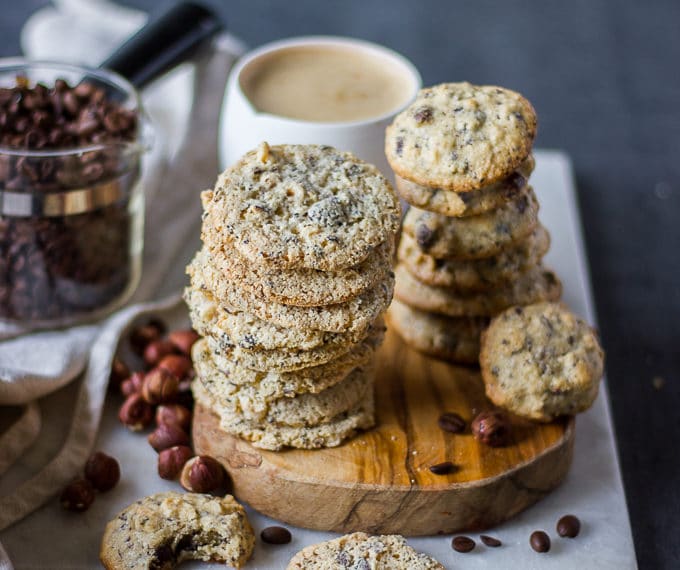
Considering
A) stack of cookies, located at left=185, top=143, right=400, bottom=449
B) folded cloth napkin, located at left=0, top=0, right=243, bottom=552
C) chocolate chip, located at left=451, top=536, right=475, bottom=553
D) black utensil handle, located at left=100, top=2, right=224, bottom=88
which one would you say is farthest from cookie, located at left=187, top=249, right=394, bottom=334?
black utensil handle, located at left=100, top=2, right=224, bottom=88

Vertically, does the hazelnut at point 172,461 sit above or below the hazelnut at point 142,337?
above

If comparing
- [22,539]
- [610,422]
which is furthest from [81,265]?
[610,422]

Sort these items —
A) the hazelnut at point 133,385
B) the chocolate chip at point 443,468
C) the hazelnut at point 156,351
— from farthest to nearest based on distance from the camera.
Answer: the hazelnut at point 156,351 → the hazelnut at point 133,385 → the chocolate chip at point 443,468

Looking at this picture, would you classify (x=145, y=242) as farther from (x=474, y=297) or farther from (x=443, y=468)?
(x=443, y=468)

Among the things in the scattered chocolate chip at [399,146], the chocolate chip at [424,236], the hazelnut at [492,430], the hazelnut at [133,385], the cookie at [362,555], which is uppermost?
the scattered chocolate chip at [399,146]

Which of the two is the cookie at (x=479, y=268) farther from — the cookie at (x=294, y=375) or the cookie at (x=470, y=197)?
the cookie at (x=294, y=375)

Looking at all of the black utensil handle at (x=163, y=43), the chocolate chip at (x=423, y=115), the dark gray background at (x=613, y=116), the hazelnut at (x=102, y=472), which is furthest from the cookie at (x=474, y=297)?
the black utensil handle at (x=163, y=43)

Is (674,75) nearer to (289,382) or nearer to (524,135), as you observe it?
Result: (524,135)

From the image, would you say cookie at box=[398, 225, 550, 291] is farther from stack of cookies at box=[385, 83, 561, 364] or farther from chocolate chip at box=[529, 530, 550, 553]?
chocolate chip at box=[529, 530, 550, 553]
